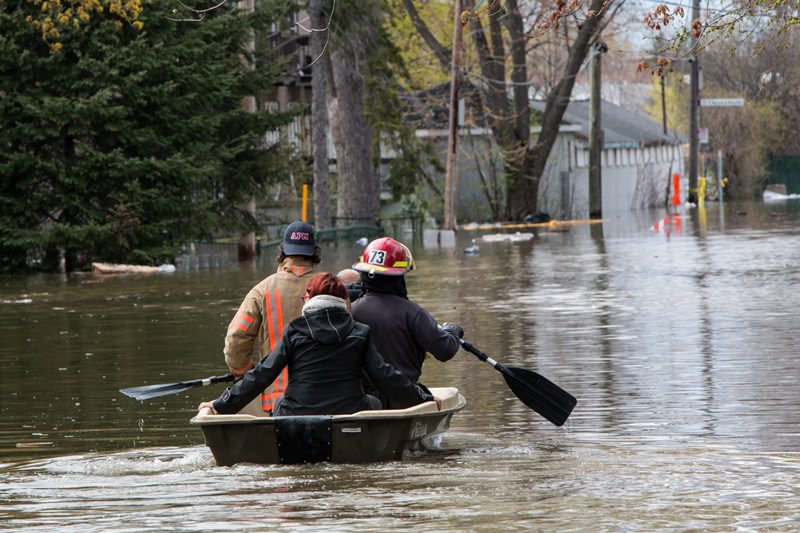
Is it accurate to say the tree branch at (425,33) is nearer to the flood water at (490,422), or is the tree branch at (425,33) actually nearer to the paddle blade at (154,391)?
the flood water at (490,422)

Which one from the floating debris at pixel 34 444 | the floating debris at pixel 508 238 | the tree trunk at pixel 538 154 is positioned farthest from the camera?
the tree trunk at pixel 538 154

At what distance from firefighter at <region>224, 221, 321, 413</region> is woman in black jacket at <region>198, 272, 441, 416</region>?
1.08 feet

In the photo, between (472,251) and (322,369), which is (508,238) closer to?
(472,251)

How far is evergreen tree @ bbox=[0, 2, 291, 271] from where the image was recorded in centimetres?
3275

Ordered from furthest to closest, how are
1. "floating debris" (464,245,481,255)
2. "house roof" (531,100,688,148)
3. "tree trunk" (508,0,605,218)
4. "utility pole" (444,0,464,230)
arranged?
"house roof" (531,100,688,148)
"tree trunk" (508,0,605,218)
"utility pole" (444,0,464,230)
"floating debris" (464,245,481,255)

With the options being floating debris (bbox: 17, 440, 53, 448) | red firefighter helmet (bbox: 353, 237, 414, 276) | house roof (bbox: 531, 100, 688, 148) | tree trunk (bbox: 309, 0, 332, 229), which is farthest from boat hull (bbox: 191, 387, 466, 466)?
house roof (bbox: 531, 100, 688, 148)

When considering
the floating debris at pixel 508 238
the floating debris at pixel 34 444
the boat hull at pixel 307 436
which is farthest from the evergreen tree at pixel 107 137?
the boat hull at pixel 307 436

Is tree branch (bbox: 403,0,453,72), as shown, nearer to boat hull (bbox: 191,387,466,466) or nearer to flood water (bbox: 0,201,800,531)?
flood water (bbox: 0,201,800,531)

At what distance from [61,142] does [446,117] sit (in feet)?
76.7

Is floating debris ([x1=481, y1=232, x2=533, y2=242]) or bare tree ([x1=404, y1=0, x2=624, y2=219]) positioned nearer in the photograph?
floating debris ([x1=481, y1=232, x2=533, y2=242])

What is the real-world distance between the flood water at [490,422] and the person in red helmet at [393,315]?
2.34 ft

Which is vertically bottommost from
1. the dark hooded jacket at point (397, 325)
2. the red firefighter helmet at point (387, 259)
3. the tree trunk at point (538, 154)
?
the dark hooded jacket at point (397, 325)

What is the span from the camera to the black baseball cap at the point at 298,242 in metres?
10.5

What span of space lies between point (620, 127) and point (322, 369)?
63.2 meters
